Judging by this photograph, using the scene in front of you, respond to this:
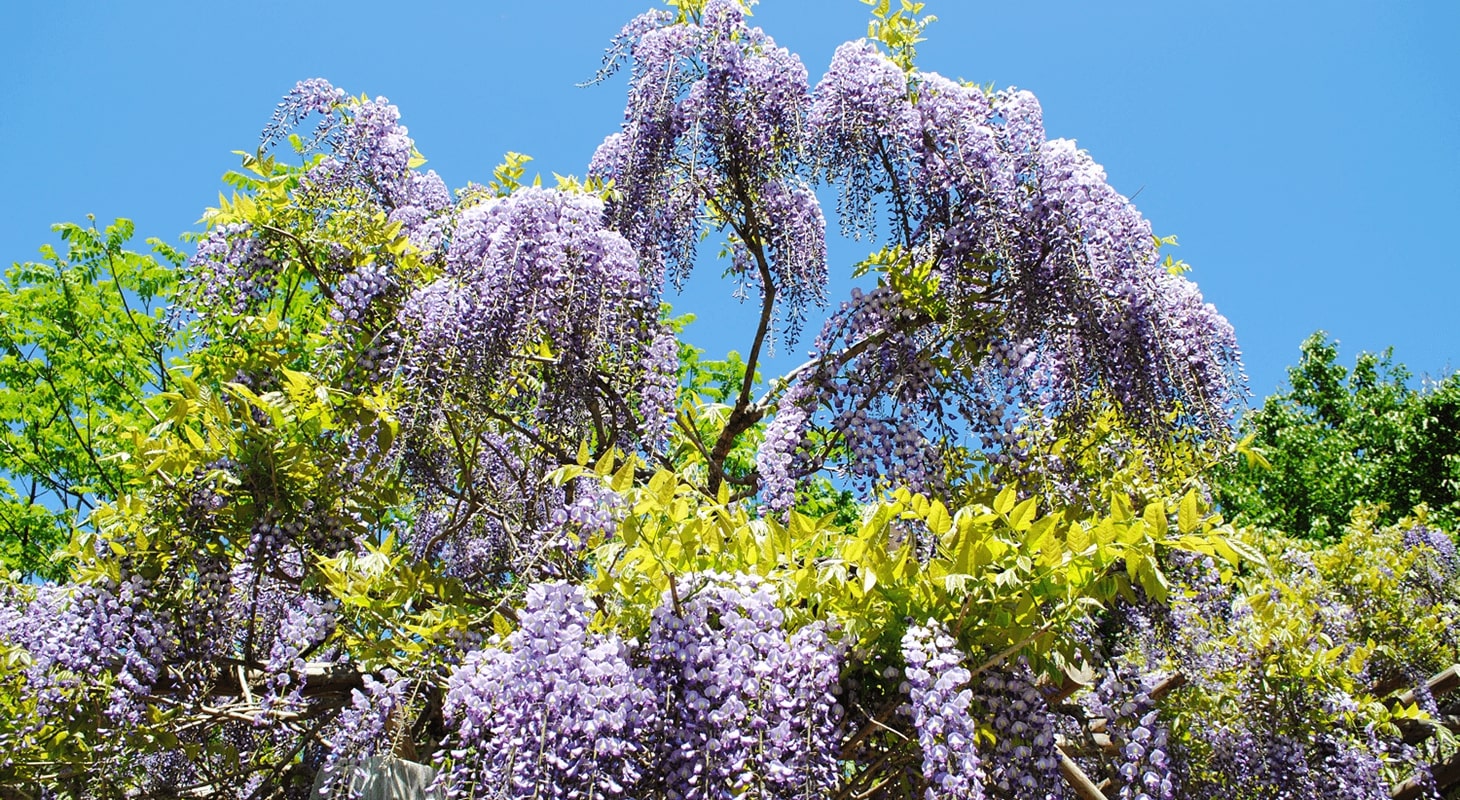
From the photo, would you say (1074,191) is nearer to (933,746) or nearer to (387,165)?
(933,746)

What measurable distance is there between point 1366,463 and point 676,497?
13601 millimetres

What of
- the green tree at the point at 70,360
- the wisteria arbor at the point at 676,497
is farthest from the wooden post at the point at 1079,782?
the green tree at the point at 70,360

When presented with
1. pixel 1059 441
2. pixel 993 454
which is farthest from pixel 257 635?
pixel 1059 441

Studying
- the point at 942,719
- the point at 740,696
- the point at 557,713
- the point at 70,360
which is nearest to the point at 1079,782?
the point at 942,719

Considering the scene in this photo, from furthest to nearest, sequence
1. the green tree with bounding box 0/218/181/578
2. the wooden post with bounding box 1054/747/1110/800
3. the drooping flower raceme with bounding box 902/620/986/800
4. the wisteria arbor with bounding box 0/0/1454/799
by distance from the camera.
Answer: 1. the green tree with bounding box 0/218/181/578
2. the wooden post with bounding box 1054/747/1110/800
3. the wisteria arbor with bounding box 0/0/1454/799
4. the drooping flower raceme with bounding box 902/620/986/800

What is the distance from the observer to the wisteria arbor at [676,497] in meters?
2.25

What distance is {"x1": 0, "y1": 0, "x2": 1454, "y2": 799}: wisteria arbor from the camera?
2.25 metres

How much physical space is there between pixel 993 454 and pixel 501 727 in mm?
1981

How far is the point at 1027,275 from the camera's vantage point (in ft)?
11.6

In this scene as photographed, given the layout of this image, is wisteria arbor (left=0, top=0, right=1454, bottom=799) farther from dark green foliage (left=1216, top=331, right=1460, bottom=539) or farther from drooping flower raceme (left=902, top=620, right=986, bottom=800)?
dark green foliage (left=1216, top=331, right=1460, bottom=539)

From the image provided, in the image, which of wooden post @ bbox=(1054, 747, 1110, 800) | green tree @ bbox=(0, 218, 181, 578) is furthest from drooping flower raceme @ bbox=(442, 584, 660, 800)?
green tree @ bbox=(0, 218, 181, 578)

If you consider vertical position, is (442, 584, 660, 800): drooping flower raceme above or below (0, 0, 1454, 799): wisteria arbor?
below

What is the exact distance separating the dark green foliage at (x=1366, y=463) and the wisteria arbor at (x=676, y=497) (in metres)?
9.76

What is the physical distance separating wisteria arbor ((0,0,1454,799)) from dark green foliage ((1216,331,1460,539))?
32.0 feet
